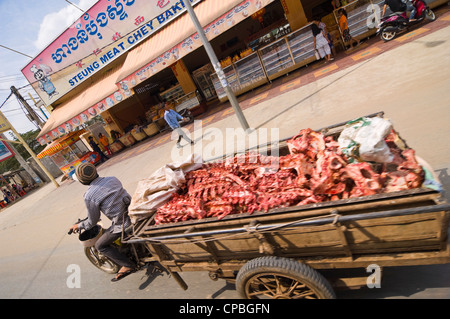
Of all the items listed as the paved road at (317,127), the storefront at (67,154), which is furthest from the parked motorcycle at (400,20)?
the storefront at (67,154)

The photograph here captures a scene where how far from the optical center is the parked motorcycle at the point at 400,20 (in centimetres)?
852

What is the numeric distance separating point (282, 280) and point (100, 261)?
3667 millimetres

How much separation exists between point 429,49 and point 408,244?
Result: 25.0 ft

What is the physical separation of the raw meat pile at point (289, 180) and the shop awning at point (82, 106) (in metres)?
10.4

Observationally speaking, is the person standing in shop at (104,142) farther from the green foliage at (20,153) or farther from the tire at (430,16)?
the tire at (430,16)

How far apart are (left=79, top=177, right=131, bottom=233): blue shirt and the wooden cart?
932 millimetres

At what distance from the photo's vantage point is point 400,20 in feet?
28.4

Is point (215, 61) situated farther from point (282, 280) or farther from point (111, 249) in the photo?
point (282, 280)

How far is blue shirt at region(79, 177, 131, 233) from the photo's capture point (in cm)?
359

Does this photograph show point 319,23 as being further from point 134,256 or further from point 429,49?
point 134,256

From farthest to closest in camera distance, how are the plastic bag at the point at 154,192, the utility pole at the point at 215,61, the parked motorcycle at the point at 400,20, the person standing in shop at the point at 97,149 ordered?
the person standing in shop at the point at 97,149 → the parked motorcycle at the point at 400,20 → the utility pole at the point at 215,61 → the plastic bag at the point at 154,192

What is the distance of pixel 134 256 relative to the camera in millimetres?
4070
